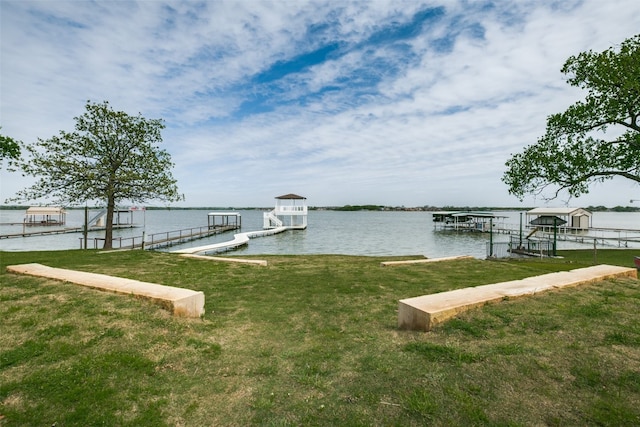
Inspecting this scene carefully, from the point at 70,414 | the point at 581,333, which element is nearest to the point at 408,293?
the point at 581,333

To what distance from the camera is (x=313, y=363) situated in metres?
3.87

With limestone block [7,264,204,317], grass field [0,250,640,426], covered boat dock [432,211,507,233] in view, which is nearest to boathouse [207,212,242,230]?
covered boat dock [432,211,507,233]

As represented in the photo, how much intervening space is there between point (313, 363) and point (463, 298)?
2.90 m

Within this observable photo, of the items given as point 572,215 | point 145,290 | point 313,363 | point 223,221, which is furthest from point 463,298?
point 223,221

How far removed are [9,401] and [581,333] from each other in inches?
264

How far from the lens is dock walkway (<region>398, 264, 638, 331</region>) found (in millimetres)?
4621

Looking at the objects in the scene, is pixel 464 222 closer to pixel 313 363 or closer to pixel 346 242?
pixel 346 242

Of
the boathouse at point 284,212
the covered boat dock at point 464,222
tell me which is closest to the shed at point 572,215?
the covered boat dock at point 464,222

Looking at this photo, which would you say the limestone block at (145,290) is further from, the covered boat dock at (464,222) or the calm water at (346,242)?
the covered boat dock at (464,222)

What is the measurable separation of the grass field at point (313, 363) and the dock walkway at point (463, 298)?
0.56 feet

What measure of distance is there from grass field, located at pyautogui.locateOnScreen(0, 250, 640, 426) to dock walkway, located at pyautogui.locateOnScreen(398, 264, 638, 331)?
0.56 ft

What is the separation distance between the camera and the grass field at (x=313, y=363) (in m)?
2.83

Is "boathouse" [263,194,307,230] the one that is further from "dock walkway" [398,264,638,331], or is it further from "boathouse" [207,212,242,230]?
"dock walkway" [398,264,638,331]

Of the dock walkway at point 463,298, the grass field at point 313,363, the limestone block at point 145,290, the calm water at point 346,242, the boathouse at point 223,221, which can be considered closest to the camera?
the grass field at point 313,363
